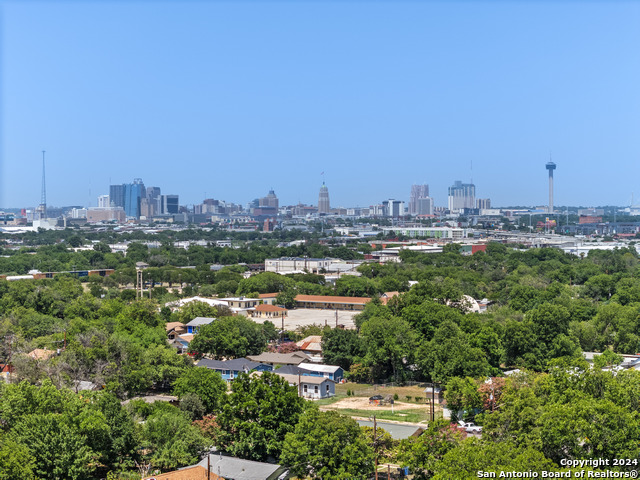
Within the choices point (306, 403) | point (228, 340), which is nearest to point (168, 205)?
point (228, 340)

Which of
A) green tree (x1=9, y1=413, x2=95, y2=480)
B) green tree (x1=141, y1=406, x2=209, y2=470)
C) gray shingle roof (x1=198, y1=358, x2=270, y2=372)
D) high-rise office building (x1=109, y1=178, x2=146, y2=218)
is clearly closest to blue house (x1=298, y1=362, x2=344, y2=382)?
gray shingle roof (x1=198, y1=358, x2=270, y2=372)

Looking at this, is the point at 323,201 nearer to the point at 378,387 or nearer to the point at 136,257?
the point at 136,257

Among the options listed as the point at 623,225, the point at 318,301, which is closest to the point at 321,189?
the point at 623,225

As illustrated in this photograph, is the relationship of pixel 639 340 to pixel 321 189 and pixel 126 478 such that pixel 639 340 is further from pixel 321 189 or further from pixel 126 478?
pixel 321 189

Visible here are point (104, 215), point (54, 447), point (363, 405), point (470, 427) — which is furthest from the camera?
point (104, 215)

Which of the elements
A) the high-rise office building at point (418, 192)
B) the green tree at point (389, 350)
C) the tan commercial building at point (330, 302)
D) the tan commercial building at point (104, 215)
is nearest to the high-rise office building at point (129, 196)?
the tan commercial building at point (104, 215)

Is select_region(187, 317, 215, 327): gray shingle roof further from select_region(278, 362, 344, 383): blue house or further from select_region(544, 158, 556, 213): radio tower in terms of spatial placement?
select_region(544, 158, 556, 213): radio tower

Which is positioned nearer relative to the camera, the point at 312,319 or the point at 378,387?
the point at 378,387

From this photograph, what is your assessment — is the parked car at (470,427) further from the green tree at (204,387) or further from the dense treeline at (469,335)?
the green tree at (204,387)
